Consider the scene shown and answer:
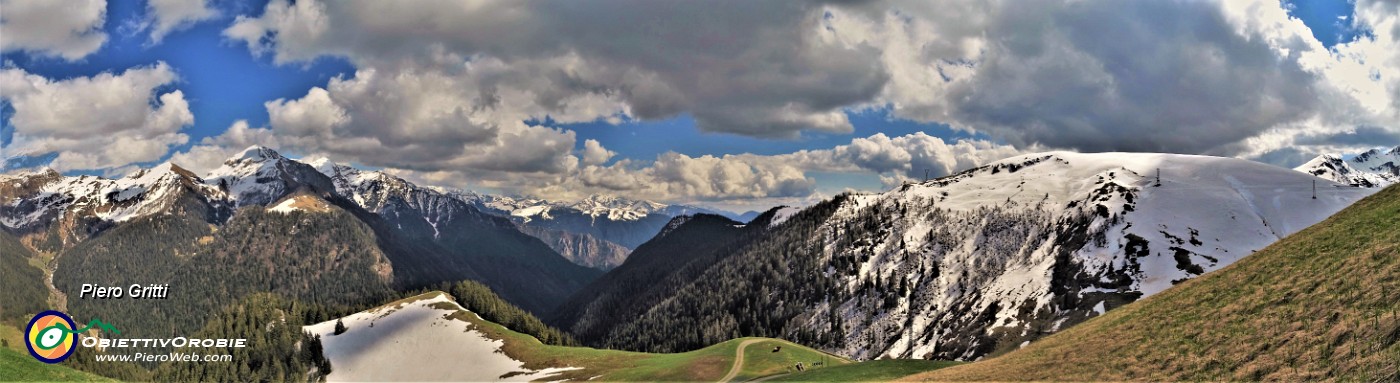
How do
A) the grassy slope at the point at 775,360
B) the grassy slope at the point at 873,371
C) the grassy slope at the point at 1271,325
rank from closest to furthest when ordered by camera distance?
1. the grassy slope at the point at 1271,325
2. the grassy slope at the point at 873,371
3. the grassy slope at the point at 775,360

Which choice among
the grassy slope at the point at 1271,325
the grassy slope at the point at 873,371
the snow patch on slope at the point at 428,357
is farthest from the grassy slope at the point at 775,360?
the snow patch on slope at the point at 428,357

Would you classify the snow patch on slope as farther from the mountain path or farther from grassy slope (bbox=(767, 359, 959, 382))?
grassy slope (bbox=(767, 359, 959, 382))

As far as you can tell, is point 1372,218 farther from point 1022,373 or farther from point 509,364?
point 509,364

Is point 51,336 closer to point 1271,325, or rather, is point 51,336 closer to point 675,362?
point 675,362

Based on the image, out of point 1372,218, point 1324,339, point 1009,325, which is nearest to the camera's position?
point 1324,339

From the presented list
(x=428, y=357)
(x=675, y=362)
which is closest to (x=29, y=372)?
(x=675, y=362)

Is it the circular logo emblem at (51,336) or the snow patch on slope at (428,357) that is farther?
the snow patch on slope at (428,357)

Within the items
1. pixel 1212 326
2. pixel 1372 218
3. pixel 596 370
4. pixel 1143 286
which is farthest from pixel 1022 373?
pixel 1143 286

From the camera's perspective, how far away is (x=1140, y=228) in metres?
189

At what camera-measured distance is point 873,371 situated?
222ft

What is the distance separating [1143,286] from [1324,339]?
14069cm

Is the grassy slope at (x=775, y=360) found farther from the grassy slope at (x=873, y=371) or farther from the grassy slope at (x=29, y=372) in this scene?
the grassy slope at (x=29, y=372)

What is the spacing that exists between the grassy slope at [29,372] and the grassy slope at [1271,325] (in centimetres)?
6152

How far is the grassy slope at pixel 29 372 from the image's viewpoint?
44953 mm
